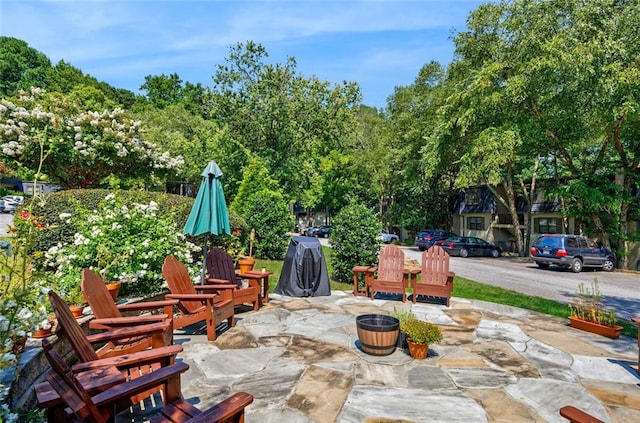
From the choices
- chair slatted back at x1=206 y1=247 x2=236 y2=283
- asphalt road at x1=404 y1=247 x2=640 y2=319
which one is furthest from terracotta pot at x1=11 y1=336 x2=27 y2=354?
asphalt road at x1=404 y1=247 x2=640 y2=319

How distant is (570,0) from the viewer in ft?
49.5

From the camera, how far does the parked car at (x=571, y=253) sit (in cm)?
1478

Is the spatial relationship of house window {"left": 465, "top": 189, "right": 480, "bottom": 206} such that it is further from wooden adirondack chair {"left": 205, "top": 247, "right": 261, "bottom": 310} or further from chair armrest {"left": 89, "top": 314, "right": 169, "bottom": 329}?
chair armrest {"left": 89, "top": 314, "right": 169, "bottom": 329}

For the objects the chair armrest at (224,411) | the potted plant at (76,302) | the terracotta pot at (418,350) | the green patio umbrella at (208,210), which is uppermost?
the green patio umbrella at (208,210)

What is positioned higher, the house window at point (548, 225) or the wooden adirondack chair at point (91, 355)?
the house window at point (548, 225)

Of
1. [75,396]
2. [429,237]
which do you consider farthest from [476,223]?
[75,396]

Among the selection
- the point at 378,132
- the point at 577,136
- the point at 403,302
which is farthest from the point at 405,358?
the point at 378,132

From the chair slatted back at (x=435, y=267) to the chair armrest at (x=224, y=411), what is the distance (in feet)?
17.4

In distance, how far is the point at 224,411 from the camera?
196cm

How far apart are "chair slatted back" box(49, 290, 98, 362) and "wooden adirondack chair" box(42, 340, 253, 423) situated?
391 millimetres

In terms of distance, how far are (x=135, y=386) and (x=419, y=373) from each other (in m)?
2.73

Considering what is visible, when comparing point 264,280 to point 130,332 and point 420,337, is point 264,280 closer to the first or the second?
point 420,337

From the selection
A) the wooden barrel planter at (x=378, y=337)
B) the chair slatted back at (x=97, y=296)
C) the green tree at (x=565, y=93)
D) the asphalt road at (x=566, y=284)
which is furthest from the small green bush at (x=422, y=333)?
the green tree at (x=565, y=93)

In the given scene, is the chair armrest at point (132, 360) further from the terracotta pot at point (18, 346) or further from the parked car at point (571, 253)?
the parked car at point (571, 253)
